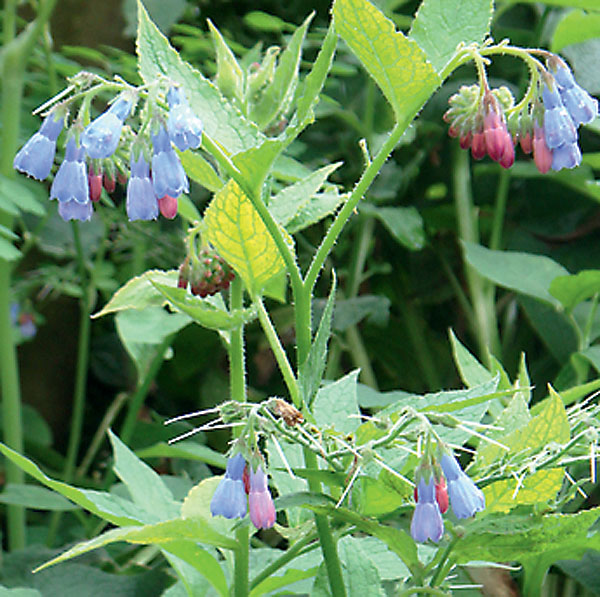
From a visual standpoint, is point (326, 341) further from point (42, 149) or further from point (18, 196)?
point (18, 196)

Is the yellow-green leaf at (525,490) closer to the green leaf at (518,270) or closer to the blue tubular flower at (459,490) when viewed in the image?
the blue tubular flower at (459,490)

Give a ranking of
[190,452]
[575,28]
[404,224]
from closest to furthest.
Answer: [190,452], [575,28], [404,224]

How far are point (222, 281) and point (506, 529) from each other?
0.94 ft

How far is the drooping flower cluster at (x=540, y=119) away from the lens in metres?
0.57

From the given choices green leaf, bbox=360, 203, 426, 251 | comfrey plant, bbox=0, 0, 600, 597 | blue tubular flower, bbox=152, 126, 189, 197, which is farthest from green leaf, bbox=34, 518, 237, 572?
green leaf, bbox=360, 203, 426, 251

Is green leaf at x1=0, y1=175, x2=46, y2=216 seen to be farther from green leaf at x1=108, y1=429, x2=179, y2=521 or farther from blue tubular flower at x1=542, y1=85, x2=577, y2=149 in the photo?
blue tubular flower at x1=542, y1=85, x2=577, y2=149

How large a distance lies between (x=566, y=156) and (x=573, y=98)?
4cm

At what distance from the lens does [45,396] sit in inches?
65.4

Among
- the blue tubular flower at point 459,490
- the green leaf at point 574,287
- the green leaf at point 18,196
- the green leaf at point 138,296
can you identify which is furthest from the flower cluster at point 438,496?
the green leaf at point 18,196

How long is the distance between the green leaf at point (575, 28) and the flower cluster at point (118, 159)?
2.10 ft

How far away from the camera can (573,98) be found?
22.9 inches

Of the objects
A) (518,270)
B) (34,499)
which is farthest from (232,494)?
(518,270)

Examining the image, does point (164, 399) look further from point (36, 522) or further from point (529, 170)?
point (529, 170)

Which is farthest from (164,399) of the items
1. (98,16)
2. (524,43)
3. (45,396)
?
(524,43)
